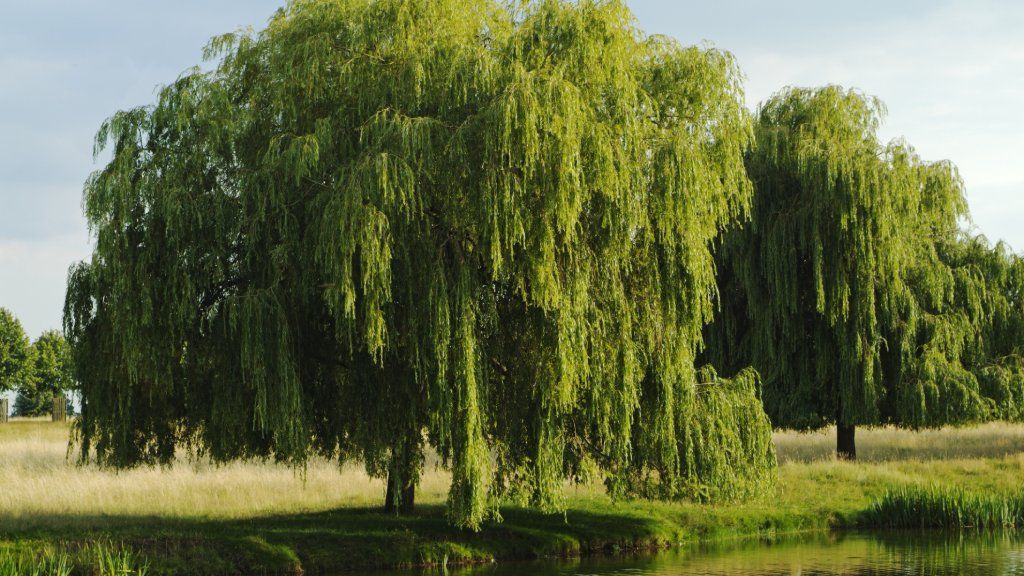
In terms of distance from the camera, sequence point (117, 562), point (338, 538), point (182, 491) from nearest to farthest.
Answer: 1. point (117, 562)
2. point (338, 538)
3. point (182, 491)

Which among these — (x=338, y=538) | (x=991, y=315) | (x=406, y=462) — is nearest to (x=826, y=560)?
(x=406, y=462)

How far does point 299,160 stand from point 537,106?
155 inches

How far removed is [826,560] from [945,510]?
20.0 feet

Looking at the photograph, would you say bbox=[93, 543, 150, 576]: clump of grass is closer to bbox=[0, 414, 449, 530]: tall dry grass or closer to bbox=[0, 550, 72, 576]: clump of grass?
bbox=[0, 550, 72, 576]: clump of grass

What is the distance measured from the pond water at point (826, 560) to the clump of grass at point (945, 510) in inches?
43.1

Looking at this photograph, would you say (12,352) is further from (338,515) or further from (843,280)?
(843,280)

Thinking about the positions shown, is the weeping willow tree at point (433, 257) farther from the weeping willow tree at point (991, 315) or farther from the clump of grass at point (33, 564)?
the weeping willow tree at point (991, 315)

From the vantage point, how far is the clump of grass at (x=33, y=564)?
15273mm

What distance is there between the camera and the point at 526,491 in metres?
18.1

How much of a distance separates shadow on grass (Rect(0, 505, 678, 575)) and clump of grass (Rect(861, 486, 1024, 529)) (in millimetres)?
5793

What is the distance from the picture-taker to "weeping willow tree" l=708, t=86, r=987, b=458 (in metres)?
29.3

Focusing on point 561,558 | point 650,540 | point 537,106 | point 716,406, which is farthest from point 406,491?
point 537,106

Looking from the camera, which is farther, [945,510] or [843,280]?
[843,280]

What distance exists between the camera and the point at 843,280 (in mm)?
29641
